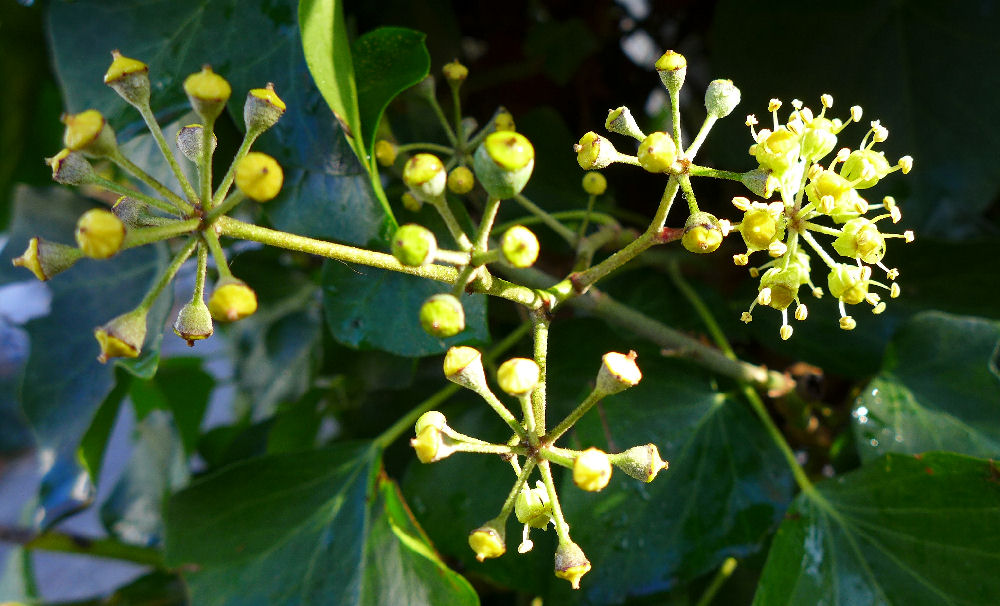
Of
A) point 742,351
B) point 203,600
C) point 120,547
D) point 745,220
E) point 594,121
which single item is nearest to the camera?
point 745,220

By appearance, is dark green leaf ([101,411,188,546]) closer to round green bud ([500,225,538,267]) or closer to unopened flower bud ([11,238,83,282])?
unopened flower bud ([11,238,83,282])

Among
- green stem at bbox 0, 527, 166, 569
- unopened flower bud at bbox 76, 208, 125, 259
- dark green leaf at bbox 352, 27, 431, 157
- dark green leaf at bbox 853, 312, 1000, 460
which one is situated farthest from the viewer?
green stem at bbox 0, 527, 166, 569

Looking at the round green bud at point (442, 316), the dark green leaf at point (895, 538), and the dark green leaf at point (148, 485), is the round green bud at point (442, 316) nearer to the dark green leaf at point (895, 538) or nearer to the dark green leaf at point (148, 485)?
the dark green leaf at point (895, 538)

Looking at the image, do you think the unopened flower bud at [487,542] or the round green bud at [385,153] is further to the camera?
the round green bud at [385,153]

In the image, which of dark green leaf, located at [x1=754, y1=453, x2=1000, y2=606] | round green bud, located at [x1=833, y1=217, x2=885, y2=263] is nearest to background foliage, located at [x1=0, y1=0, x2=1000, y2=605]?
dark green leaf, located at [x1=754, y1=453, x2=1000, y2=606]

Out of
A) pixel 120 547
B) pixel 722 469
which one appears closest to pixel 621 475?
pixel 722 469

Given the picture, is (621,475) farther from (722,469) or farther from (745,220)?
(745,220)

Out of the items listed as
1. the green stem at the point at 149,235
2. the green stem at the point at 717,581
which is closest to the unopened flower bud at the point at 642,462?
the green stem at the point at 149,235
